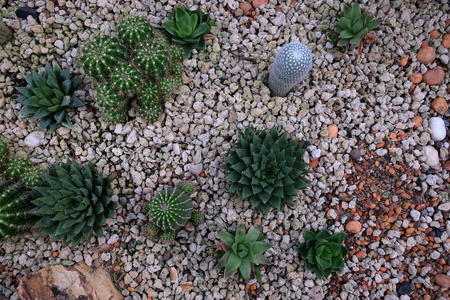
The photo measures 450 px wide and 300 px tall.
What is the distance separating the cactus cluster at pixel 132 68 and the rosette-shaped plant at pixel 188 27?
0.15 metres

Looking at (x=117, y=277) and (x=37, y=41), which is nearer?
(x=117, y=277)

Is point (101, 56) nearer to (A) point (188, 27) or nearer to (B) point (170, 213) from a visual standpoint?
(A) point (188, 27)

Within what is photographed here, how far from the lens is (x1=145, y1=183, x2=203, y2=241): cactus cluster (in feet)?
9.06

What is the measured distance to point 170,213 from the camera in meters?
2.75

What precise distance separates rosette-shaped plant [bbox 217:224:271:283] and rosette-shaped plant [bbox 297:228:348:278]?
1.38ft

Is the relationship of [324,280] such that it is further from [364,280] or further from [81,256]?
[81,256]

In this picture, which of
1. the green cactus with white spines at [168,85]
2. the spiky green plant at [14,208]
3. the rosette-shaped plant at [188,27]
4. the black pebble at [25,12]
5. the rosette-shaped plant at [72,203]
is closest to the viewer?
the spiky green plant at [14,208]

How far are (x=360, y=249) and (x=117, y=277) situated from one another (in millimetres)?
2249

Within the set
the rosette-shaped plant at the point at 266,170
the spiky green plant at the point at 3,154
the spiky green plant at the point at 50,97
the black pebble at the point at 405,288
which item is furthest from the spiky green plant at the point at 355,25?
the spiky green plant at the point at 3,154

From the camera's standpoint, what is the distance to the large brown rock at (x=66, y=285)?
9.30ft

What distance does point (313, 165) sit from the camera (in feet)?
11.0

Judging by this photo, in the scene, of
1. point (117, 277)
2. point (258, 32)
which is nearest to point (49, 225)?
point (117, 277)

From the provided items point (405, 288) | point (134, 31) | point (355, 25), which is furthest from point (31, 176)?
point (405, 288)

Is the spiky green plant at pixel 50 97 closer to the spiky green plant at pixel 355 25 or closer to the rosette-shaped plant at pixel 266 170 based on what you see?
the rosette-shaped plant at pixel 266 170
